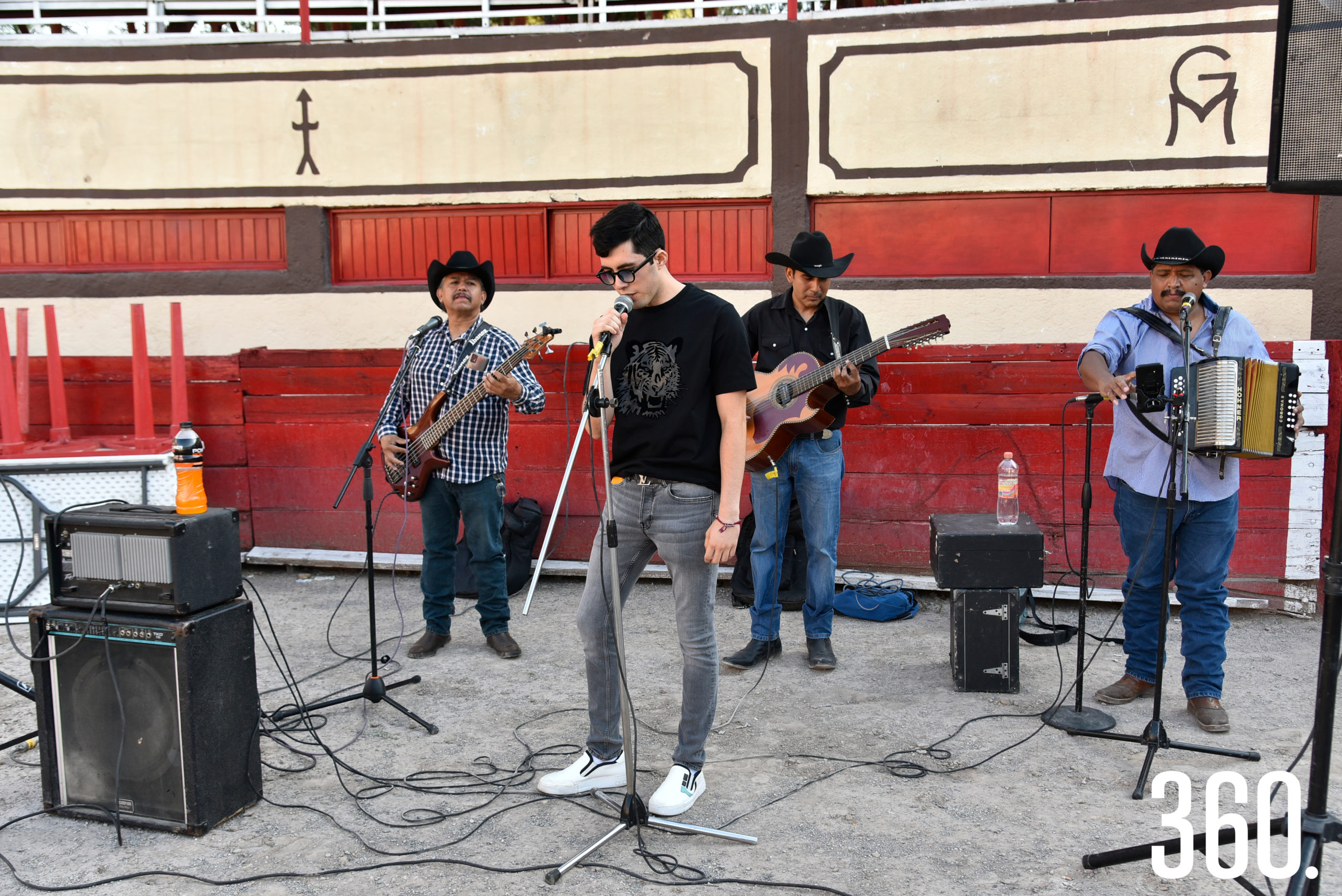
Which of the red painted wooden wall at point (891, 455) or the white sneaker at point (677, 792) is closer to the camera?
the white sneaker at point (677, 792)

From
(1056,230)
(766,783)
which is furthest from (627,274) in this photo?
(1056,230)

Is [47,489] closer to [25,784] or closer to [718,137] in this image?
[25,784]

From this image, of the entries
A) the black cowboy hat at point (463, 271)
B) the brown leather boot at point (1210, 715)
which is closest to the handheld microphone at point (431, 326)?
the black cowboy hat at point (463, 271)

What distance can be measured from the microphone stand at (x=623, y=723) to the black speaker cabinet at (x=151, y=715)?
52.5 inches

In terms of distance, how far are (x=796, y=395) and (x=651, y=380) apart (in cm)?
191

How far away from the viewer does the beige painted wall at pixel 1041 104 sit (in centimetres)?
648

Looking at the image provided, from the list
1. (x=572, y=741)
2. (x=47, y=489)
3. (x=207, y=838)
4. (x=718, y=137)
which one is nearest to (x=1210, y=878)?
(x=572, y=741)

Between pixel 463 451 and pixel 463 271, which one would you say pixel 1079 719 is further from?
pixel 463 271

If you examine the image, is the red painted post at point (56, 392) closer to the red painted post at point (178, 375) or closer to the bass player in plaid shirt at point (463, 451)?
the red painted post at point (178, 375)

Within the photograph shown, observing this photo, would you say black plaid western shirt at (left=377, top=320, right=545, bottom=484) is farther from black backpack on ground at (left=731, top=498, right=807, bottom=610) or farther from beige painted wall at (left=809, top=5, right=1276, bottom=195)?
beige painted wall at (left=809, top=5, right=1276, bottom=195)

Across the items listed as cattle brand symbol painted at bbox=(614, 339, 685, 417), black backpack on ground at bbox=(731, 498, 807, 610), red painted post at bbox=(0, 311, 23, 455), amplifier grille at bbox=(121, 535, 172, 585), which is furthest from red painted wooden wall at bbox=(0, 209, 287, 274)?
cattle brand symbol painted at bbox=(614, 339, 685, 417)

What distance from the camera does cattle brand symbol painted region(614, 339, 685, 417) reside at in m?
3.67

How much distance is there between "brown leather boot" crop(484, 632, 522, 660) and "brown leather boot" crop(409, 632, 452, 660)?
0.26 m

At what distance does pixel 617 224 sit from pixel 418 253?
178 inches
